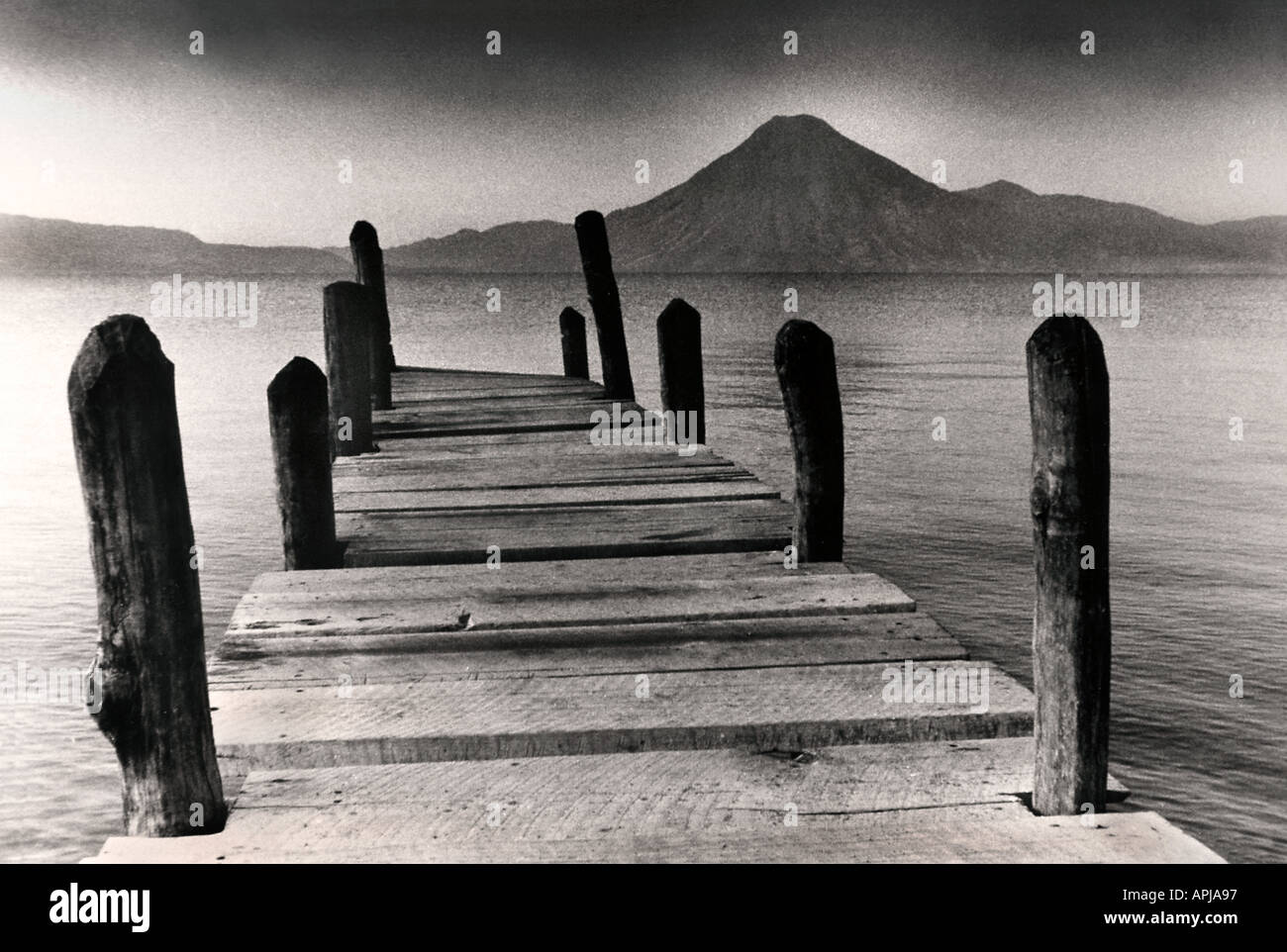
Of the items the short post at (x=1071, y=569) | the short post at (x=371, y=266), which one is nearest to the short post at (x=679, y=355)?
the short post at (x=371, y=266)

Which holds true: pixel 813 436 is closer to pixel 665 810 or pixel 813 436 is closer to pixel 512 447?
pixel 665 810

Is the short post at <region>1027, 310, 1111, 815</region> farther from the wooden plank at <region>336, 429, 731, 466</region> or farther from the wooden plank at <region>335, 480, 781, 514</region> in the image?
the wooden plank at <region>336, 429, 731, 466</region>

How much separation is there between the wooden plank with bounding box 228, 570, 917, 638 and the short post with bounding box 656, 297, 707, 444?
4.77m

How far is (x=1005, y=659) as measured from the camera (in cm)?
910

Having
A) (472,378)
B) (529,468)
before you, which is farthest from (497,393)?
(529,468)

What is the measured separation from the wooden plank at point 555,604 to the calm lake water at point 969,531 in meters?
2.13

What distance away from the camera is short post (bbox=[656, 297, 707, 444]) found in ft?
32.5

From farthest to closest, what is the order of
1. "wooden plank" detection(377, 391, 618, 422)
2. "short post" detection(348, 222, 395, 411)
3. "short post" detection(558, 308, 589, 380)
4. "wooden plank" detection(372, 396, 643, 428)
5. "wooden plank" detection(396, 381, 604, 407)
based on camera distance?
"short post" detection(558, 308, 589, 380) < "short post" detection(348, 222, 395, 411) < "wooden plank" detection(396, 381, 604, 407) < "wooden plank" detection(377, 391, 618, 422) < "wooden plank" detection(372, 396, 643, 428)

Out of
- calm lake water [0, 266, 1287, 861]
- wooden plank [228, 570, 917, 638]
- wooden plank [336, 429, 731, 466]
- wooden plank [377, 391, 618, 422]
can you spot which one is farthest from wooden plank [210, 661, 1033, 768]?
wooden plank [377, 391, 618, 422]

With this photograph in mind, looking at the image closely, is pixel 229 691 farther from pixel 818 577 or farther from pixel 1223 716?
pixel 1223 716

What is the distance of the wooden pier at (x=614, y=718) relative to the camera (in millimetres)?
2998

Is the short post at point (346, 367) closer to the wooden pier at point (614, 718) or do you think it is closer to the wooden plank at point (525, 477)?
the wooden plank at point (525, 477)

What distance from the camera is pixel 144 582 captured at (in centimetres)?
303

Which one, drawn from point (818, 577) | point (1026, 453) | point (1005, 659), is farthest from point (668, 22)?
point (818, 577)
